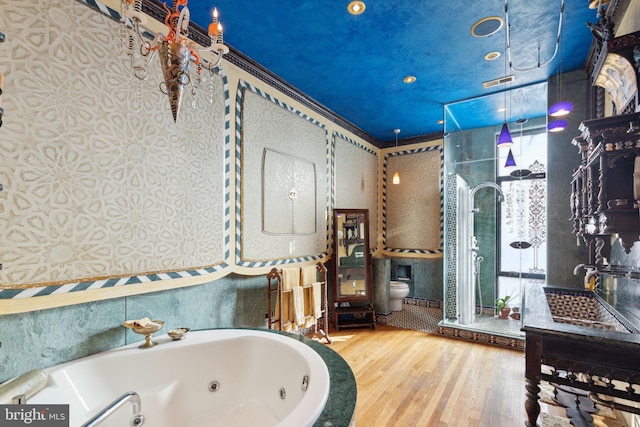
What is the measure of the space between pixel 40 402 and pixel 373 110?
13.2 feet

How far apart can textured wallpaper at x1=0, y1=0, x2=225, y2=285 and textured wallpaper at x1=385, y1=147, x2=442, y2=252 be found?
3807 millimetres

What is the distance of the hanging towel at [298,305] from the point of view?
9.80ft

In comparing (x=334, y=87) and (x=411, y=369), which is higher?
(x=334, y=87)

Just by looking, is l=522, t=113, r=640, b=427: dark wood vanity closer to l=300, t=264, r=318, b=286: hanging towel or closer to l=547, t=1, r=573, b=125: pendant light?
l=547, t=1, r=573, b=125: pendant light

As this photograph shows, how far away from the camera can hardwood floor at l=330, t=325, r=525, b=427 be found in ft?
6.93

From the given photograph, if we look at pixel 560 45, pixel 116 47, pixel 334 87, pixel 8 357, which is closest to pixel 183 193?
pixel 116 47

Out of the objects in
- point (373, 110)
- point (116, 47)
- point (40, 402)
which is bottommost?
point (40, 402)

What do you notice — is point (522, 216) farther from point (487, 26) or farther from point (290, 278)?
point (290, 278)

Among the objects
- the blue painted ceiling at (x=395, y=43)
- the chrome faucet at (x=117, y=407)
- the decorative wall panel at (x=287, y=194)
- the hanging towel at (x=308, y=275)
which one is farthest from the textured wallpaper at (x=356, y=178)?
the chrome faucet at (x=117, y=407)

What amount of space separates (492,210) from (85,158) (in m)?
4.73

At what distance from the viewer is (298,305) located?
9.95 ft

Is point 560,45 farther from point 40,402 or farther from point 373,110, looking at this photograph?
point 40,402

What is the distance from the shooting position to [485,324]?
12.4ft

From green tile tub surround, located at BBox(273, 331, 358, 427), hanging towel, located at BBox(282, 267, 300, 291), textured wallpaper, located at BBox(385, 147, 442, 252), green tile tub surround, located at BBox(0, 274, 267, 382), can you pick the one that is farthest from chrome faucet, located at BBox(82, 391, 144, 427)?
textured wallpaper, located at BBox(385, 147, 442, 252)
